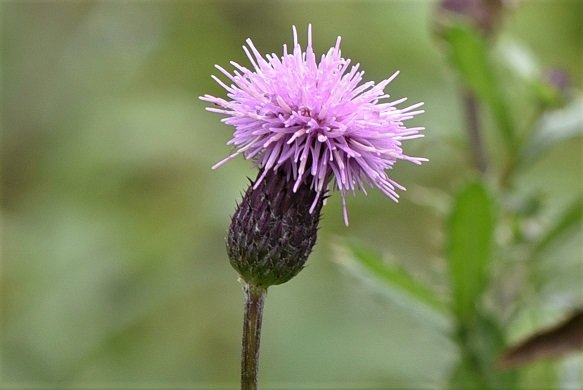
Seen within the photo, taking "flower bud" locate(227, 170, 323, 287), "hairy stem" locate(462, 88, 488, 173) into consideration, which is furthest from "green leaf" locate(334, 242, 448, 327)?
"flower bud" locate(227, 170, 323, 287)

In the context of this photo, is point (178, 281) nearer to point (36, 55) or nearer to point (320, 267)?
point (320, 267)

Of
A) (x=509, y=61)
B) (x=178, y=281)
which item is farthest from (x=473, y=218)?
(x=178, y=281)

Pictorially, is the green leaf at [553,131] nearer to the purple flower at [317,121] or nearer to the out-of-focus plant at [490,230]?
the out-of-focus plant at [490,230]

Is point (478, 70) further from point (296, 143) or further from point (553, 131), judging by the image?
point (296, 143)

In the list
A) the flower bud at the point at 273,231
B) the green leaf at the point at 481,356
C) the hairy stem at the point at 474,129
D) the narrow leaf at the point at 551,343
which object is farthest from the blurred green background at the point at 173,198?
the flower bud at the point at 273,231

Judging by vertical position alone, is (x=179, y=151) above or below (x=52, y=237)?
above

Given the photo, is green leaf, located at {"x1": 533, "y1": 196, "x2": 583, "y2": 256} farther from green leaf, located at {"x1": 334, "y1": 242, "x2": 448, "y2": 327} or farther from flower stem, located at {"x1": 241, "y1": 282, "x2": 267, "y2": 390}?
flower stem, located at {"x1": 241, "y1": 282, "x2": 267, "y2": 390}

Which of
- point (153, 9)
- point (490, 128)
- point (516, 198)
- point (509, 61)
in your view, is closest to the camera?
point (516, 198)
